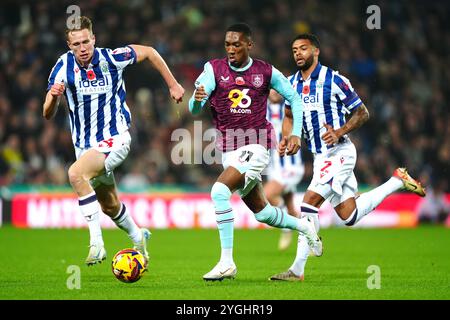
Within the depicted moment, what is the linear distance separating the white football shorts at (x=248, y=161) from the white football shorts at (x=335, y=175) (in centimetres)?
87

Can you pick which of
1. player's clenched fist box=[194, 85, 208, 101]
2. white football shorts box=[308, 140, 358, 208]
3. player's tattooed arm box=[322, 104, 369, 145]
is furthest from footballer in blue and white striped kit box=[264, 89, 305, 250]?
player's clenched fist box=[194, 85, 208, 101]

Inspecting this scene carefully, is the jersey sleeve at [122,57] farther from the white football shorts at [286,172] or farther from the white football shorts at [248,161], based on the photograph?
the white football shorts at [286,172]

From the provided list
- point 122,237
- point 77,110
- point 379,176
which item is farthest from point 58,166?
point 77,110

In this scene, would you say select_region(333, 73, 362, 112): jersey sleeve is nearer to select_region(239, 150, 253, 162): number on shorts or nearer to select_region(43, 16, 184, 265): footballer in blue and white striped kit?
select_region(239, 150, 253, 162): number on shorts

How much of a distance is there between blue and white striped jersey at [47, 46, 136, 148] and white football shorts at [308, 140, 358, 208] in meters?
1.99

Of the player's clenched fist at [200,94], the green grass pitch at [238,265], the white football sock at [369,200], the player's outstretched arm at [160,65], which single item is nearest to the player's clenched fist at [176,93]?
the player's outstretched arm at [160,65]

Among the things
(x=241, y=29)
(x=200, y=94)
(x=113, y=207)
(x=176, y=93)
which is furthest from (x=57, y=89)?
(x=241, y=29)

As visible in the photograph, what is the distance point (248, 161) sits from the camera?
318 inches

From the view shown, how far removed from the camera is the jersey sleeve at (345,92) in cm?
891

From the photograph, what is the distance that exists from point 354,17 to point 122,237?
952 cm

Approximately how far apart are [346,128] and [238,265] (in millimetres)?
2166

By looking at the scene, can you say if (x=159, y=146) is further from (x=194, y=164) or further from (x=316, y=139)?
(x=316, y=139)

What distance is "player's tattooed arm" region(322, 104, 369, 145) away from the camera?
28.6 ft

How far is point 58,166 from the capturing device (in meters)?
18.1
